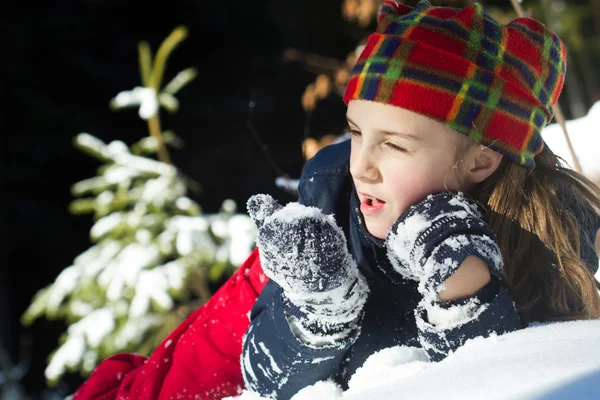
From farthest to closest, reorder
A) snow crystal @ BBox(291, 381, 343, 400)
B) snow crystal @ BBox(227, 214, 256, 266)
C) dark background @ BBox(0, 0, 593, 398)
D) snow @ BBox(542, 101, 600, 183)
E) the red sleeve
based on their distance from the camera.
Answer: dark background @ BBox(0, 0, 593, 398)
snow crystal @ BBox(227, 214, 256, 266)
snow @ BBox(542, 101, 600, 183)
the red sleeve
snow crystal @ BBox(291, 381, 343, 400)

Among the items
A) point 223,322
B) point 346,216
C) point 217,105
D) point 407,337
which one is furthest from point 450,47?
point 217,105

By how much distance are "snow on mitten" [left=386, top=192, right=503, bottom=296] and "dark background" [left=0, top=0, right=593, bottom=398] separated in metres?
3.31

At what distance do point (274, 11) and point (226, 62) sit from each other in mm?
643

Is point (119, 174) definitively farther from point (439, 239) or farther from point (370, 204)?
point (439, 239)

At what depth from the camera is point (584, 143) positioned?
230 centimetres

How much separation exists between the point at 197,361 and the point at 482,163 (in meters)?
0.87

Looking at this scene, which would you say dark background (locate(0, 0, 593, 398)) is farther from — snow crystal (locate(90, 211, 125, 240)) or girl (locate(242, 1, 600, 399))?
girl (locate(242, 1, 600, 399))

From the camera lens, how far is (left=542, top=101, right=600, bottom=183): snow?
7.08 ft

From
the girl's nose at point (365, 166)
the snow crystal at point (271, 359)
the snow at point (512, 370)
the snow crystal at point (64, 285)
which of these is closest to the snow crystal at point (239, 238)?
the snow crystal at point (64, 285)

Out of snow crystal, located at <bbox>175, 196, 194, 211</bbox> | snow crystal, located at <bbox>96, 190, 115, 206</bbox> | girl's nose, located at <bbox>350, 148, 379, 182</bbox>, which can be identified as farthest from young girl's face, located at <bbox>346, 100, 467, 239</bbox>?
snow crystal, located at <bbox>96, 190, 115, 206</bbox>

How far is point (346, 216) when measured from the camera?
56.7 inches

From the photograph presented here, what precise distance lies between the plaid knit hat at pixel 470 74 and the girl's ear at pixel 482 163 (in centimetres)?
3

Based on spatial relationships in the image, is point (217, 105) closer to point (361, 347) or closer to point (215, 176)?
point (215, 176)

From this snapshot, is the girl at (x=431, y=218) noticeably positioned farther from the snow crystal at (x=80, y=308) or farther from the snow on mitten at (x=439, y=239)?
the snow crystal at (x=80, y=308)
